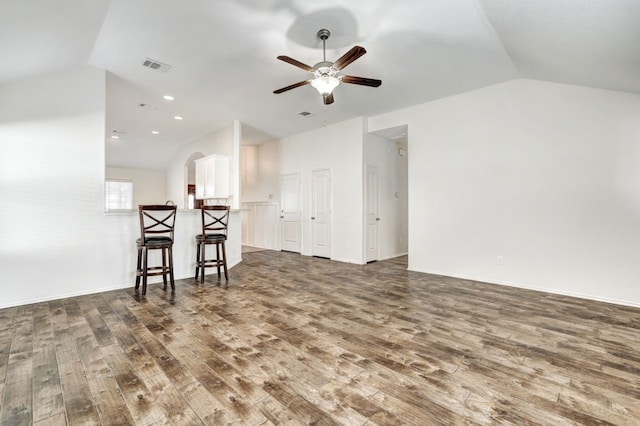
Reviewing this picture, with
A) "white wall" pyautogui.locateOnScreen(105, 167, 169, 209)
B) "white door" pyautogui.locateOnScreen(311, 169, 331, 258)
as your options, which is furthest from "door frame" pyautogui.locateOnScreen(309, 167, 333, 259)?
"white wall" pyautogui.locateOnScreen(105, 167, 169, 209)

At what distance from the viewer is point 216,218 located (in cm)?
491

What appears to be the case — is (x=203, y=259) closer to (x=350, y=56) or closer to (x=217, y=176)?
(x=217, y=176)

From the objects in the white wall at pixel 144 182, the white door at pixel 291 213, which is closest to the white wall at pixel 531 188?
the white door at pixel 291 213

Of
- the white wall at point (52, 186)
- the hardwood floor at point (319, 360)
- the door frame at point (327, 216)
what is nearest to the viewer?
the hardwood floor at point (319, 360)

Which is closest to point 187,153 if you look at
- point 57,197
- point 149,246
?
point 57,197

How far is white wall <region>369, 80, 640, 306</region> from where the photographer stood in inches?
141

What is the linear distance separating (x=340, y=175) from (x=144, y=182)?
809 cm

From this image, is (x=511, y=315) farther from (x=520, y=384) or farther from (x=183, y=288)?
(x=183, y=288)

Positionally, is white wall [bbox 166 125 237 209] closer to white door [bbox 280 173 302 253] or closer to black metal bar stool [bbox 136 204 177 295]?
white door [bbox 280 173 302 253]

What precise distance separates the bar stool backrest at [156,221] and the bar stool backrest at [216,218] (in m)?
0.49

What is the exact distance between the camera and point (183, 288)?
414 centimetres

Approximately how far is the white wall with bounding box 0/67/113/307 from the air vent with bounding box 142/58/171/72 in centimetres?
72

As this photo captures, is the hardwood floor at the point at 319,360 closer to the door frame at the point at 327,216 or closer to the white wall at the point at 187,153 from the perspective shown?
the door frame at the point at 327,216

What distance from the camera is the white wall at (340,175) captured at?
243 inches
